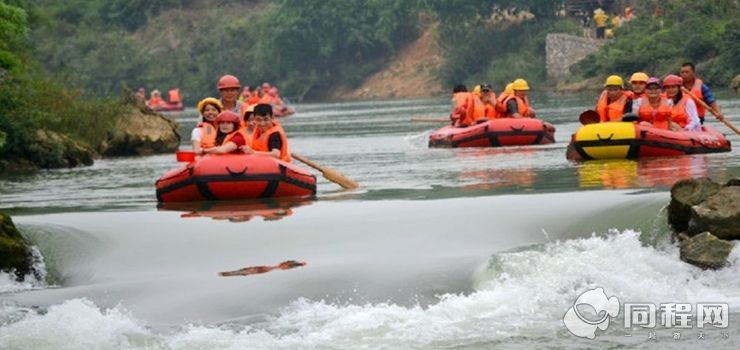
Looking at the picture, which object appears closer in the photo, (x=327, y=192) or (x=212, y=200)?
(x=212, y=200)

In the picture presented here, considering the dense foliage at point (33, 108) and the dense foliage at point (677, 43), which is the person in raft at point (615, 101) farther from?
the dense foliage at point (677, 43)

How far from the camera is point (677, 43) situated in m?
57.5

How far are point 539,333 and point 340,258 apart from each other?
97.8 inches

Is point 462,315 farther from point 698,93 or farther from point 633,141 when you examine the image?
point 698,93

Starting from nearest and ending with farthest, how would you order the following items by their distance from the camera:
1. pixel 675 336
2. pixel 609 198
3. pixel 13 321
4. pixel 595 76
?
pixel 675 336 → pixel 13 321 → pixel 609 198 → pixel 595 76

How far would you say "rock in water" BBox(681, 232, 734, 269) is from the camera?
13.4 meters

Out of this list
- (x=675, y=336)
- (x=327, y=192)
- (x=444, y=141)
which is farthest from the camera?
(x=444, y=141)

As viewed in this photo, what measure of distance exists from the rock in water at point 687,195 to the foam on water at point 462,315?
38 centimetres

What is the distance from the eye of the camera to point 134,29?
333 feet

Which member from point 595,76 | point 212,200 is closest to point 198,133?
point 212,200

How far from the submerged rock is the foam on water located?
126cm

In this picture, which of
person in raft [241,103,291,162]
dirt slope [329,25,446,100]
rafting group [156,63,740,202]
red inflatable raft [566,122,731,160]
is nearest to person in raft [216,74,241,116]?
rafting group [156,63,740,202]

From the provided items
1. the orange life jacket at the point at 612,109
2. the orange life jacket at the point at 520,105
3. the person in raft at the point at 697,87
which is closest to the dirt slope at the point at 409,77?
the orange life jacket at the point at 520,105

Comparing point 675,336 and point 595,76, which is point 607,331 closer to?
point 675,336
